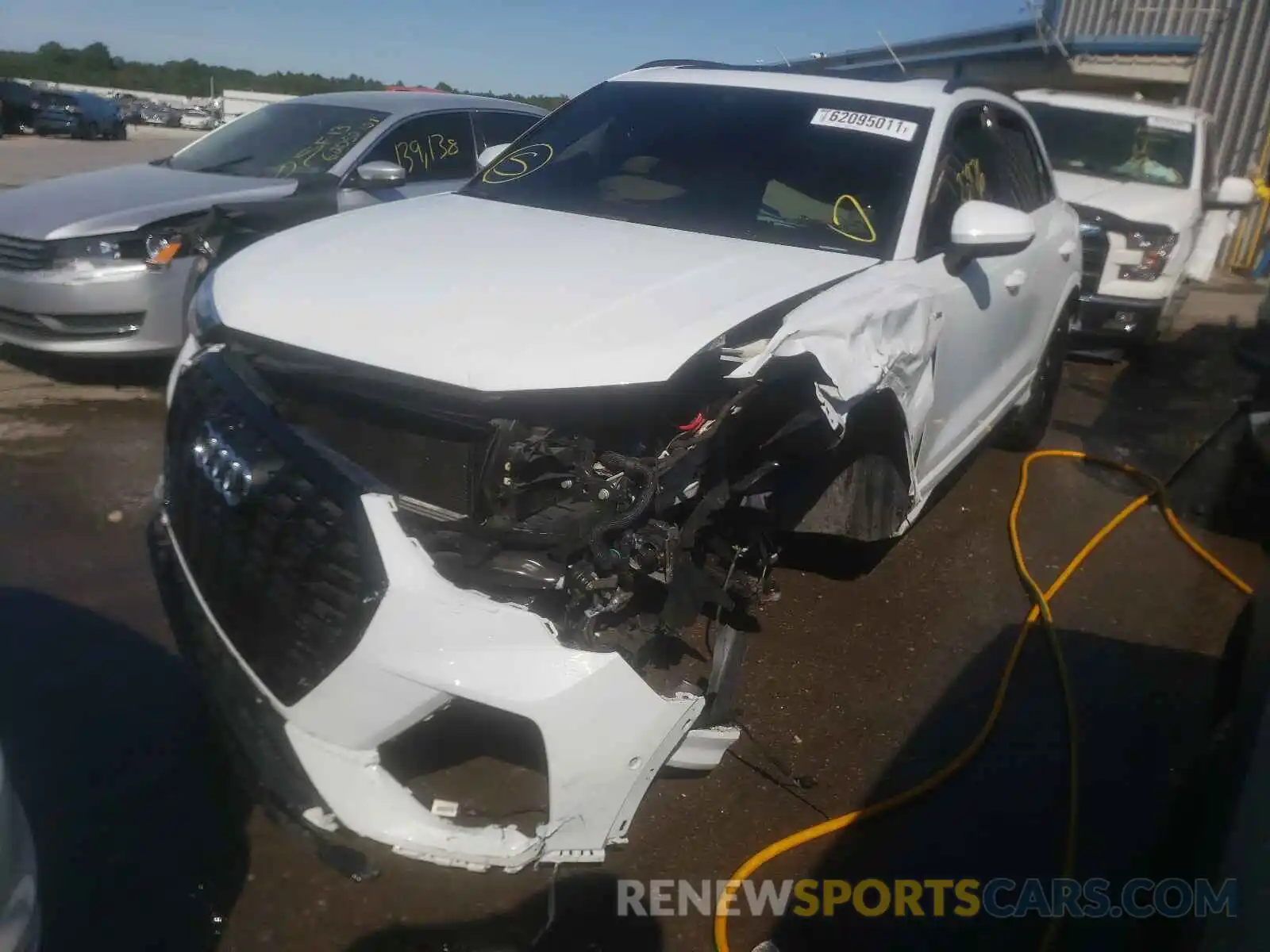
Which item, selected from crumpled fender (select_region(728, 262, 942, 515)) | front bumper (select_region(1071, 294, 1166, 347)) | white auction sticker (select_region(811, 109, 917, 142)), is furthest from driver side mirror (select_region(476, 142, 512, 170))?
front bumper (select_region(1071, 294, 1166, 347))

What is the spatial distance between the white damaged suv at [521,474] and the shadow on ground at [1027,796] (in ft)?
1.90

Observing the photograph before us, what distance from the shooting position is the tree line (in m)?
55.0

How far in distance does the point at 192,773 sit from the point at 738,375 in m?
1.76

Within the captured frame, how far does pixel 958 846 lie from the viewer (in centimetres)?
268

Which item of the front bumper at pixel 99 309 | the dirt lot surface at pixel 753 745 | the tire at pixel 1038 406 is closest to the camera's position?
the dirt lot surface at pixel 753 745

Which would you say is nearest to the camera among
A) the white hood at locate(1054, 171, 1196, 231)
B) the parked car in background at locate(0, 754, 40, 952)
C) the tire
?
the parked car in background at locate(0, 754, 40, 952)

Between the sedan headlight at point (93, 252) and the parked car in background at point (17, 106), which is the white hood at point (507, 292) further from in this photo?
the parked car in background at point (17, 106)

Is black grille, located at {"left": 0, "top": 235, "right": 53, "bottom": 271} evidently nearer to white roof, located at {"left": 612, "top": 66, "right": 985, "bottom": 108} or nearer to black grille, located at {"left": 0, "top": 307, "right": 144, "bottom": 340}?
black grille, located at {"left": 0, "top": 307, "right": 144, "bottom": 340}

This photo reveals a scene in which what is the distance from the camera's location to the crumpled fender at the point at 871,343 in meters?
2.46

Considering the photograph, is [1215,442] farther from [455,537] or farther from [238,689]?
[238,689]

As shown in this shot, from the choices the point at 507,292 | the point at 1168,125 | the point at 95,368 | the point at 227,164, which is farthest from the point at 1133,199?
the point at 95,368

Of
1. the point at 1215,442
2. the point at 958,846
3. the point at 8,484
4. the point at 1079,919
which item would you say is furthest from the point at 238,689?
the point at 1215,442

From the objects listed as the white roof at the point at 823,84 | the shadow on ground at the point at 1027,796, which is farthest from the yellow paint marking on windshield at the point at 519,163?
the shadow on ground at the point at 1027,796

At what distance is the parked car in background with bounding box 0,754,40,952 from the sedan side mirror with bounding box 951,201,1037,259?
299 centimetres
